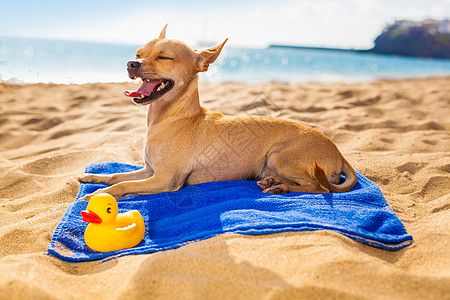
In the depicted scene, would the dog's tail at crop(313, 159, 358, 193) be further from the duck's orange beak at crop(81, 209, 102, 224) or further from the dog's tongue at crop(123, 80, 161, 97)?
the duck's orange beak at crop(81, 209, 102, 224)

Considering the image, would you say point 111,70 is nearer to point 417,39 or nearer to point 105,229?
point 105,229

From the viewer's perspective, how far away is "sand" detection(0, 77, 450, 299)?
1720mm

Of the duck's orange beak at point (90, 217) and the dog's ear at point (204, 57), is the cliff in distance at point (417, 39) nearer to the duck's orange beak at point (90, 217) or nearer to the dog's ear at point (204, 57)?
the dog's ear at point (204, 57)

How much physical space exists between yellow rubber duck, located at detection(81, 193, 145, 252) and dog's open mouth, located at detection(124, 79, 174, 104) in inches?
44.1

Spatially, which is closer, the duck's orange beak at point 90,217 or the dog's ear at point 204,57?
the duck's orange beak at point 90,217

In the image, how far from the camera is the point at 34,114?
6.54 meters

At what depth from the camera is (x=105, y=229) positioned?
2.27 meters

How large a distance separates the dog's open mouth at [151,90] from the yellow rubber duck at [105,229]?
112 cm

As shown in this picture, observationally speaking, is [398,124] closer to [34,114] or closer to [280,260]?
[280,260]

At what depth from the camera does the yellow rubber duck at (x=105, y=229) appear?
2252 millimetres

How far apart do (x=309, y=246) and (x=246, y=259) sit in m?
0.41

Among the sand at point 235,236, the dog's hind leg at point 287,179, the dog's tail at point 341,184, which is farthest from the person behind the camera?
the dog's hind leg at point 287,179

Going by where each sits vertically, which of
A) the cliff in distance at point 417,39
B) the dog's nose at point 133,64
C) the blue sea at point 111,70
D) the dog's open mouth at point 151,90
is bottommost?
the blue sea at point 111,70

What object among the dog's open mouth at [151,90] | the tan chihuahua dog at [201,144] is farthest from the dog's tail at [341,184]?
the dog's open mouth at [151,90]
